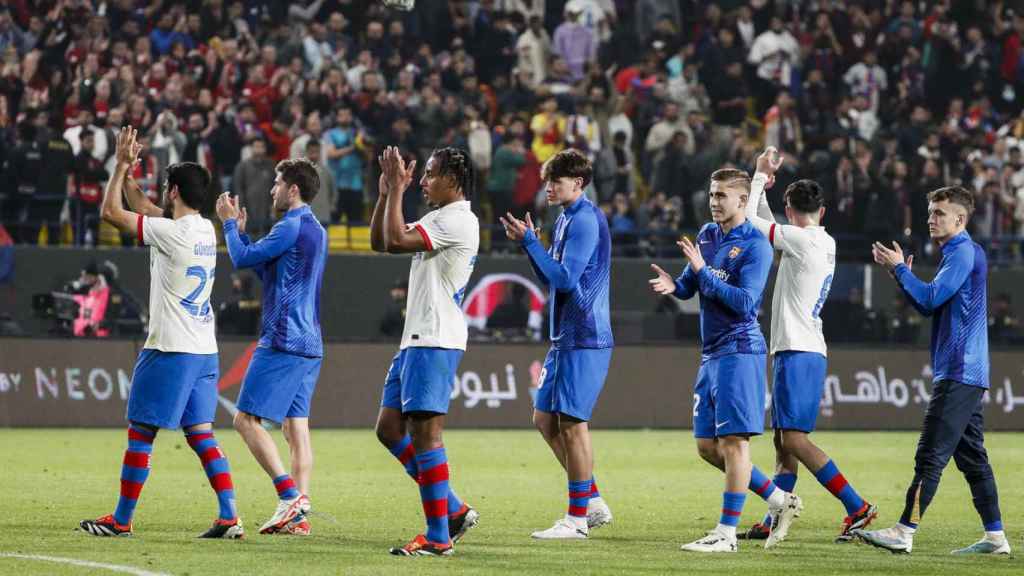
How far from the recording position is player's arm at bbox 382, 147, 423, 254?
888 cm

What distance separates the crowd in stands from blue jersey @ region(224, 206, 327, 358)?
1139 centimetres

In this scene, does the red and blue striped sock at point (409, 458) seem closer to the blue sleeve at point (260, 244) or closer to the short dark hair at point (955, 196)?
the blue sleeve at point (260, 244)

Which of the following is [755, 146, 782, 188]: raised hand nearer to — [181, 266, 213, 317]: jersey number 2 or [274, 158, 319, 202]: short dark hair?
[274, 158, 319, 202]: short dark hair

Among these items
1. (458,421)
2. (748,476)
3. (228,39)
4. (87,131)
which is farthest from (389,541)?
(228,39)

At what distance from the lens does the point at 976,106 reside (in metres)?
28.3

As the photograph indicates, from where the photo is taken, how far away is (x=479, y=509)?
12.2 m

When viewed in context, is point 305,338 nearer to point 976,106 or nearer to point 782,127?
point 782,127

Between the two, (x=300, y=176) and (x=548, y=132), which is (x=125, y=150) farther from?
(x=548, y=132)

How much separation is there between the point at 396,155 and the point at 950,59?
862 inches

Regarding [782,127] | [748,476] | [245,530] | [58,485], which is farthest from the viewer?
[782,127]

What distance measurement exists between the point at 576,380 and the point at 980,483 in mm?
2619

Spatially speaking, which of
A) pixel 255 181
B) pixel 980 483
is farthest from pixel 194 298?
pixel 255 181

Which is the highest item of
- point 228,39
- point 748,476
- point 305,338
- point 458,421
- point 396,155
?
point 228,39

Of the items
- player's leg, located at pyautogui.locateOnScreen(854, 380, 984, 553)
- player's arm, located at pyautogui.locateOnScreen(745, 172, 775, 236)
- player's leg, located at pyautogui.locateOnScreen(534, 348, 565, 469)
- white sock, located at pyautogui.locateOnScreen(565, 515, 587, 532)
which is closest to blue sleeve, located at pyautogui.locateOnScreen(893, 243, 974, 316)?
player's leg, located at pyautogui.locateOnScreen(854, 380, 984, 553)
